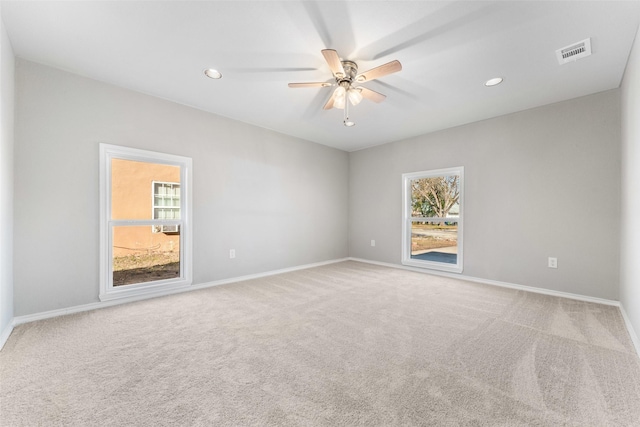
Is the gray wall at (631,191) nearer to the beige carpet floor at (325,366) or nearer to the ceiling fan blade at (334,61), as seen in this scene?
the beige carpet floor at (325,366)

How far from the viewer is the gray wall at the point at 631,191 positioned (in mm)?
2077

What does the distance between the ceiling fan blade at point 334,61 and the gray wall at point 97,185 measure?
2.26 m

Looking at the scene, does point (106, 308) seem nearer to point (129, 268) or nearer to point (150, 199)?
point (129, 268)

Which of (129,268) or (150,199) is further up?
(150,199)

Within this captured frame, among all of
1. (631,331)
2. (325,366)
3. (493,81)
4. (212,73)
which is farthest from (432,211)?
(212,73)

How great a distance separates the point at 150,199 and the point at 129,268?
1.17m

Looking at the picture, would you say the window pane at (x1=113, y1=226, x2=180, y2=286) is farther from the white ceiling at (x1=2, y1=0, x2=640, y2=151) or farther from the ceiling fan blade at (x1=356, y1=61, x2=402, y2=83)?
the ceiling fan blade at (x1=356, y1=61, x2=402, y2=83)

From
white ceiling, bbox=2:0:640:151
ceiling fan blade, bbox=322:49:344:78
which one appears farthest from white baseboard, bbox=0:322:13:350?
ceiling fan blade, bbox=322:49:344:78

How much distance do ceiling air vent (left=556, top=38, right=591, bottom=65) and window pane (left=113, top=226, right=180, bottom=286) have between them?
15.5 feet

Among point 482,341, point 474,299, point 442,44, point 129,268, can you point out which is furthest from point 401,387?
point 129,268

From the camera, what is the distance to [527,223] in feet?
11.5

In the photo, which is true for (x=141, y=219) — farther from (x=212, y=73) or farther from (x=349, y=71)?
(x=349, y=71)

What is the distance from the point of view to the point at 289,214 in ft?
15.5

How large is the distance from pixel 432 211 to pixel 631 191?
242cm
